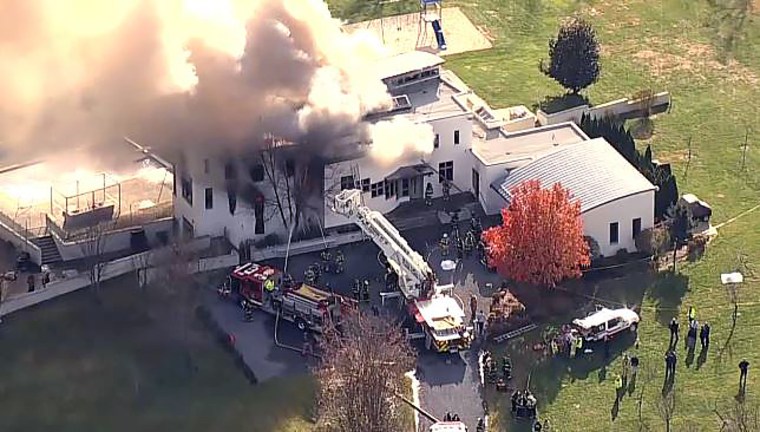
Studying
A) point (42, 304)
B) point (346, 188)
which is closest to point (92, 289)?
point (42, 304)

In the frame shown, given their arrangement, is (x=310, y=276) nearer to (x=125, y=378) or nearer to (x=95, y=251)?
(x=95, y=251)

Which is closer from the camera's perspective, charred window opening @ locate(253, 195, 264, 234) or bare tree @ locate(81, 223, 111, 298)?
bare tree @ locate(81, 223, 111, 298)

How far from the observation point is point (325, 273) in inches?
2172

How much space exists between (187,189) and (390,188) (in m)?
6.88

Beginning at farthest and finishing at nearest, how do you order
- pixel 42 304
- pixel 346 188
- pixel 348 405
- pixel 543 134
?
1. pixel 543 134
2. pixel 346 188
3. pixel 42 304
4. pixel 348 405

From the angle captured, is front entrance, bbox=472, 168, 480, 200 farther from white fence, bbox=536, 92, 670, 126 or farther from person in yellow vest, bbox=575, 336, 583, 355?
person in yellow vest, bbox=575, 336, 583, 355

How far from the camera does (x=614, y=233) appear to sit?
2207 inches

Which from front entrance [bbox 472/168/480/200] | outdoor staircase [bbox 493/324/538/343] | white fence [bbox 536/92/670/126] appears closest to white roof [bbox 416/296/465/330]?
outdoor staircase [bbox 493/324/538/343]

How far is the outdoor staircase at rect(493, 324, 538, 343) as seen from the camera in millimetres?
51438

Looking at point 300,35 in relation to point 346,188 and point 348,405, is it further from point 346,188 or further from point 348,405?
point 348,405

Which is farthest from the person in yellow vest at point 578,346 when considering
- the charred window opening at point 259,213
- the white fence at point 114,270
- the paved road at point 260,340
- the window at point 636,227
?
the charred window opening at point 259,213

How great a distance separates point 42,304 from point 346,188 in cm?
1058

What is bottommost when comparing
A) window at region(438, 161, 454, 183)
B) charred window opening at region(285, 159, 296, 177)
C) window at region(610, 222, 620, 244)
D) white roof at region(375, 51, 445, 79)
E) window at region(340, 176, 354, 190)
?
window at region(610, 222, 620, 244)

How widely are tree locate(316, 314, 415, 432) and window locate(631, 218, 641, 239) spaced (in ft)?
33.4
